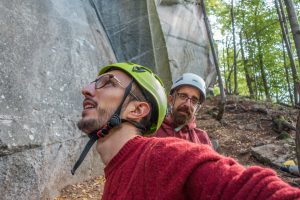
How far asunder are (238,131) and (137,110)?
9318 millimetres

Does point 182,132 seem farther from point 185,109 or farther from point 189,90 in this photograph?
point 189,90

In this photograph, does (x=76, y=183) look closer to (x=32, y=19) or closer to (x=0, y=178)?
(x=0, y=178)

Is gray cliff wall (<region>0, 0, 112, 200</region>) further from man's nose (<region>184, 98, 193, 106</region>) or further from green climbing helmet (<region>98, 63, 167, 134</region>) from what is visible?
green climbing helmet (<region>98, 63, 167, 134</region>)

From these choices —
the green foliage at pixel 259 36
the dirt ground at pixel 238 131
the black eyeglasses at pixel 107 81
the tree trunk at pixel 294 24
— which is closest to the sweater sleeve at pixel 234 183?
the black eyeglasses at pixel 107 81

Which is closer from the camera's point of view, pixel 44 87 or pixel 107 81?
pixel 107 81

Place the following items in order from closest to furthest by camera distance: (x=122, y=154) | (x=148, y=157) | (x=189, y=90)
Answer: (x=148, y=157) → (x=122, y=154) → (x=189, y=90)

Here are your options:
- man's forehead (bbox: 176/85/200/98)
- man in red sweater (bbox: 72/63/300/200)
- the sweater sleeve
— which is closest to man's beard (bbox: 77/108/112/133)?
man in red sweater (bbox: 72/63/300/200)

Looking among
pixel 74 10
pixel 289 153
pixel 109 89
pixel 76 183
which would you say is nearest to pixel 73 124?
pixel 76 183

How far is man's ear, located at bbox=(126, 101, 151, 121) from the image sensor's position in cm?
196

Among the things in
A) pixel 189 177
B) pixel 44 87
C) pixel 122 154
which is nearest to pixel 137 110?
pixel 122 154

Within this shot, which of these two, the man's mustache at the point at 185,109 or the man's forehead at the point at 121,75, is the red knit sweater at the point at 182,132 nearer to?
the man's mustache at the point at 185,109

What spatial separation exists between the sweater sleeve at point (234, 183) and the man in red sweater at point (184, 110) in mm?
2575

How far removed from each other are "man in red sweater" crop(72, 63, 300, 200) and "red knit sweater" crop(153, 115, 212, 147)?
5.61 ft

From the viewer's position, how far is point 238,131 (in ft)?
35.1
